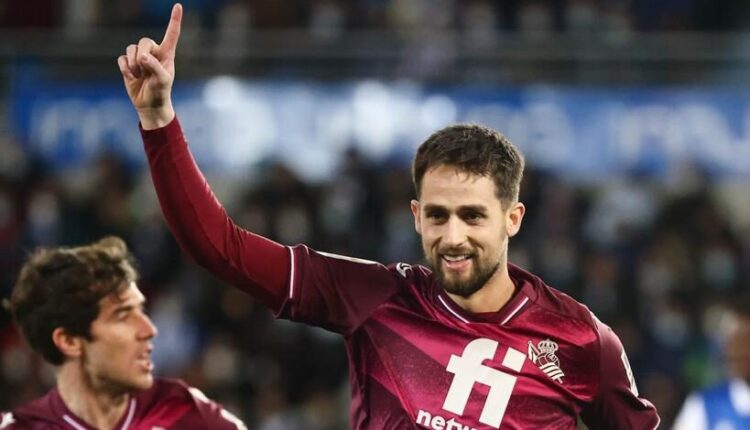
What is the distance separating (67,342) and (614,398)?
1619 millimetres

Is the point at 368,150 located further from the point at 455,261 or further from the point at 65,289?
the point at 455,261

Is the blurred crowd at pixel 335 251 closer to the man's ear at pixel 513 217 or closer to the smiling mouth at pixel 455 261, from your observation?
the man's ear at pixel 513 217

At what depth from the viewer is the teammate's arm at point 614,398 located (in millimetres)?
3883

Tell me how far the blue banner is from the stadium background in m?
0.01

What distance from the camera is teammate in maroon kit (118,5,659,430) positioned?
3646mm

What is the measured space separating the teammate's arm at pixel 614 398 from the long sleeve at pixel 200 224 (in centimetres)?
92

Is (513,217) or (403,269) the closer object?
(513,217)

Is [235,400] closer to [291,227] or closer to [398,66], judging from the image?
[291,227]

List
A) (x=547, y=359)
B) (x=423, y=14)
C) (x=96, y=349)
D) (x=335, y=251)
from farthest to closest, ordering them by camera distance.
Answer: (x=423, y=14) < (x=335, y=251) < (x=96, y=349) < (x=547, y=359)

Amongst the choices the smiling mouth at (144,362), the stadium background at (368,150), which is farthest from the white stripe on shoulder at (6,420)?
the stadium background at (368,150)

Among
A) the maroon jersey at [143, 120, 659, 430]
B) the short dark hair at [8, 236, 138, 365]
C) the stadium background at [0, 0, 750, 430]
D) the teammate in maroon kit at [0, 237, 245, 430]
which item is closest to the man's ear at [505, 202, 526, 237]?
the maroon jersey at [143, 120, 659, 430]

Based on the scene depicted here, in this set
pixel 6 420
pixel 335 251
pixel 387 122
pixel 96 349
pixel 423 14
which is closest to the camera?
pixel 6 420

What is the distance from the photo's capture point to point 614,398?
390cm

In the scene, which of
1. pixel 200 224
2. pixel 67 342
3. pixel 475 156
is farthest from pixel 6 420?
pixel 475 156
